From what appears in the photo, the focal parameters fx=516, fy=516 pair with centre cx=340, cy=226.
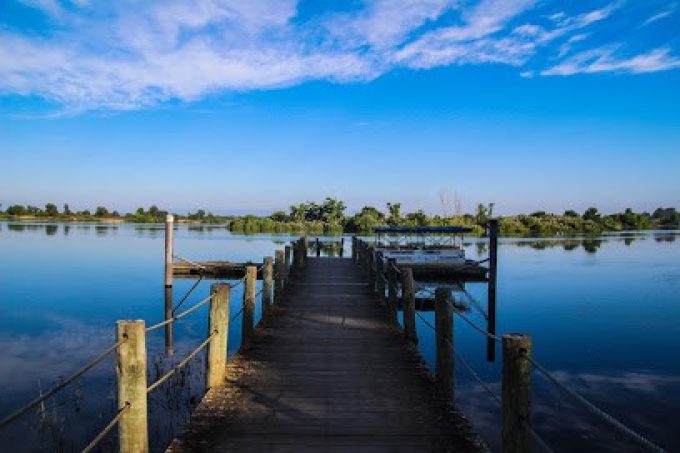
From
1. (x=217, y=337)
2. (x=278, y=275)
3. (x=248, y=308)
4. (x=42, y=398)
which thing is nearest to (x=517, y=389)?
(x=42, y=398)

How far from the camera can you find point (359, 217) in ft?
282

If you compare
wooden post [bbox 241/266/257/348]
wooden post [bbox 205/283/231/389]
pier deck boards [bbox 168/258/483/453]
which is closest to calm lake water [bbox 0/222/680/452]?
wooden post [bbox 241/266/257/348]

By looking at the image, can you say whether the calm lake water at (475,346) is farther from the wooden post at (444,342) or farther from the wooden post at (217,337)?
the wooden post at (444,342)

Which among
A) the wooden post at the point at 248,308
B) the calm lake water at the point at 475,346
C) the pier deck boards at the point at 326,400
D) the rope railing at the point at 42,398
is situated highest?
the rope railing at the point at 42,398

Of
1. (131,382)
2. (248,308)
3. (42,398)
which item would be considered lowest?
(248,308)

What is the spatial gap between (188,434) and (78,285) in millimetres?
24948

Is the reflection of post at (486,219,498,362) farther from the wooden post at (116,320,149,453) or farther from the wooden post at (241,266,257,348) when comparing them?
the wooden post at (116,320,149,453)

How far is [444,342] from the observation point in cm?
652

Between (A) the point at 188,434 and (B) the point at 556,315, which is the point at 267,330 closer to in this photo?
(A) the point at 188,434

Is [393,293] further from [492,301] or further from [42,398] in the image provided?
[42,398]

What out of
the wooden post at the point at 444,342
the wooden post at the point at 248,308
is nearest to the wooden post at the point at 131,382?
the wooden post at the point at 444,342

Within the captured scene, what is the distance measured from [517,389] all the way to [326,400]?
8.80 feet

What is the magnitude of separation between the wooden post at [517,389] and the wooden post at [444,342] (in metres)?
2.13

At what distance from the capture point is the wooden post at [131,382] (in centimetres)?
421
